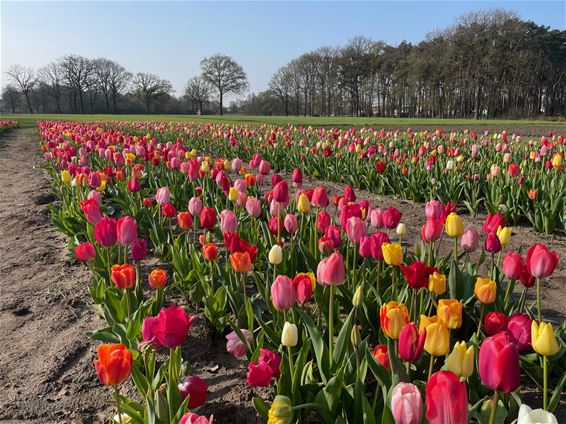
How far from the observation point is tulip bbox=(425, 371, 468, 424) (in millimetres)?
1004

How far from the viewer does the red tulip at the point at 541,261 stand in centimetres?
185

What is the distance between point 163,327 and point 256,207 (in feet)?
5.92

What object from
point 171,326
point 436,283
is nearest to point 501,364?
point 436,283

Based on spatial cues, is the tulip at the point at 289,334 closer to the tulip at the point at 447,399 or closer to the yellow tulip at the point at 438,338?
the yellow tulip at the point at 438,338

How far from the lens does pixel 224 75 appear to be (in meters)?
75.2

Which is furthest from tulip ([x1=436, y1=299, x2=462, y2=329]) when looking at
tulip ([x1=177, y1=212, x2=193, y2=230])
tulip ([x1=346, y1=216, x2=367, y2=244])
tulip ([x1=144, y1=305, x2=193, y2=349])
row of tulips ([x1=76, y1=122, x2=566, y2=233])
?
row of tulips ([x1=76, y1=122, x2=566, y2=233])

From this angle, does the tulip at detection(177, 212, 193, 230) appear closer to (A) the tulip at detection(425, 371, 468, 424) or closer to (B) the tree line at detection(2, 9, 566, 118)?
(A) the tulip at detection(425, 371, 468, 424)

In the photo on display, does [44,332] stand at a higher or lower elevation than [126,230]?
lower

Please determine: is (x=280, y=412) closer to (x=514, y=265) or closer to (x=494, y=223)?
(x=514, y=265)

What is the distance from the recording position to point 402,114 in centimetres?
6869

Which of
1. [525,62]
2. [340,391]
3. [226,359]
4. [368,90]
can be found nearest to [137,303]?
[226,359]

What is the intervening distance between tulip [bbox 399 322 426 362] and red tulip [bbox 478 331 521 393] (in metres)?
0.24

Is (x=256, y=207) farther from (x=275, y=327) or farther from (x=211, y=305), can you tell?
(x=275, y=327)

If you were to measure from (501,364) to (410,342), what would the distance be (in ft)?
0.96
